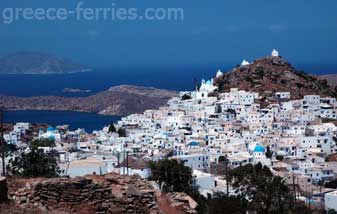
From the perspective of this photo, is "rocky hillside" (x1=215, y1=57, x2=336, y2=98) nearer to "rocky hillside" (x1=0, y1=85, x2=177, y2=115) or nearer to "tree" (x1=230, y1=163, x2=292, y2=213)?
"rocky hillside" (x1=0, y1=85, x2=177, y2=115)

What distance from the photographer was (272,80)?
59.7 m

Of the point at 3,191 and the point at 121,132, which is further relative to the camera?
the point at 121,132

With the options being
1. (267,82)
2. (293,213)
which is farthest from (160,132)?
(293,213)

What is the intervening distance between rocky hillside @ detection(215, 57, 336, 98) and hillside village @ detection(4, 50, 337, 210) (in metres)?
1.40

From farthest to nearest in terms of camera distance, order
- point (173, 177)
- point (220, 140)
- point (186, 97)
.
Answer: point (186, 97), point (220, 140), point (173, 177)

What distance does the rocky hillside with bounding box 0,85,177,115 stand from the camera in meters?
83.9

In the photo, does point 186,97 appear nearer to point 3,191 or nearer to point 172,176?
point 172,176

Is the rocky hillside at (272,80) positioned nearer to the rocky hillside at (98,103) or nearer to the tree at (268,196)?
the rocky hillside at (98,103)

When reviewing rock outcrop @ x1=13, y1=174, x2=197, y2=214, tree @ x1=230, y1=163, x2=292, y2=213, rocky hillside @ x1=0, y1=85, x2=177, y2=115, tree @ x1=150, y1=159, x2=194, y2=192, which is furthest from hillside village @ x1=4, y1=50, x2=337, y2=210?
rocky hillside @ x1=0, y1=85, x2=177, y2=115

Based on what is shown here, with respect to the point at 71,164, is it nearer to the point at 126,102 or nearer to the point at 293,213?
the point at 293,213

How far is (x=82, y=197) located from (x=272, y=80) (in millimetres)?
52236

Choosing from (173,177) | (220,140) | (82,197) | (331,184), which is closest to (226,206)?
(173,177)

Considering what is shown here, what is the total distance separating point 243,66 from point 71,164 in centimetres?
3872

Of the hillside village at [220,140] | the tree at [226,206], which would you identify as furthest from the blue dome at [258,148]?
the tree at [226,206]
